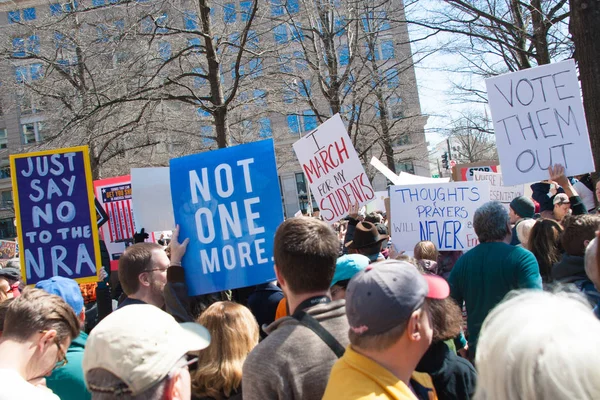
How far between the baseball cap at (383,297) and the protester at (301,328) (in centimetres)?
32

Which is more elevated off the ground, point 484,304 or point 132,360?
point 132,360

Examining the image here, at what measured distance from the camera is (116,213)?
942 centimetres

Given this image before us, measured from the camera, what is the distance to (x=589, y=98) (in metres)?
6.37

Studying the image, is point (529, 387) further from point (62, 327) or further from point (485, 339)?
point (62, 327)

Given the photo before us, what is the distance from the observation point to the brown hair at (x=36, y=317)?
2480mm

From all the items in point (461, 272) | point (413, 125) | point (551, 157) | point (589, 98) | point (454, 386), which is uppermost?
point (413, 125)

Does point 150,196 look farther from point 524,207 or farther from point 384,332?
point 384,332

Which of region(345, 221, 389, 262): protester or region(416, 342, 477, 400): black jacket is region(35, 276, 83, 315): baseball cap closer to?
region(416, 342, 477, 400): black jacket

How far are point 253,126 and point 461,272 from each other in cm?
2097

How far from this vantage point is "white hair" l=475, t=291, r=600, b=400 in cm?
124

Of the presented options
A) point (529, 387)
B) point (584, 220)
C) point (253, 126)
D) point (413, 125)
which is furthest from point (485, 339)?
point (253, 126)

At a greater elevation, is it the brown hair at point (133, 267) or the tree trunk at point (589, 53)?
the tree trunk at point (589, 53)

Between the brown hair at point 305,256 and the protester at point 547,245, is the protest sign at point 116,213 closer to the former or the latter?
the protester at point 547,245

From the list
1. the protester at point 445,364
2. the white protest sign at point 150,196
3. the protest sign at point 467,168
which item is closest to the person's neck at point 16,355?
the protester at point 445,364
